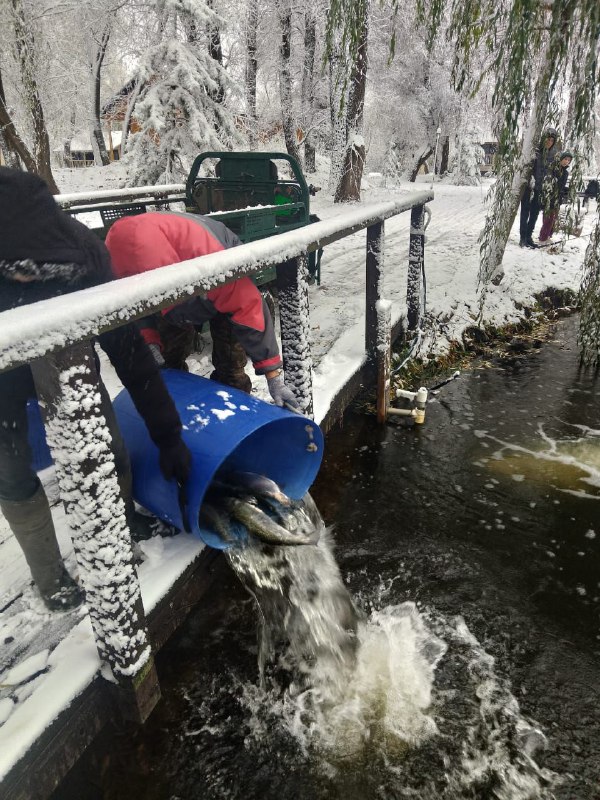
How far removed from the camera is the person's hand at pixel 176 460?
235 cm

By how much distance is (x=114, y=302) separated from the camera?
1728 millimetres

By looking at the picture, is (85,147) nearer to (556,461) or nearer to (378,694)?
(556,461)

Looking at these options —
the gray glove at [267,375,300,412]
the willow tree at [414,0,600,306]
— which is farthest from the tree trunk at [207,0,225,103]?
the gray glove at [267,375,300,412]

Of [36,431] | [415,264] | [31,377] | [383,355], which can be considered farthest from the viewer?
[415,264]

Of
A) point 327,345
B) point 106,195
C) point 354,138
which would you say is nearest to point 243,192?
point 106,195

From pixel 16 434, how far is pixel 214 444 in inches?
32.7

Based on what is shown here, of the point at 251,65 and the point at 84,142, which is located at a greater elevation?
the point at 251,65

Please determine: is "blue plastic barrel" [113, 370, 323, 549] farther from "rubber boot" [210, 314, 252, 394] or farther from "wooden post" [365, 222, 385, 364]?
"wooden post" [365, 222, 385, 364]

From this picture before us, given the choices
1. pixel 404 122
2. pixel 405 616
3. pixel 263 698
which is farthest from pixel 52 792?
Result: pixel 404 122

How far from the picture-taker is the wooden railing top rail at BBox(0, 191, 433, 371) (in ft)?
4.72

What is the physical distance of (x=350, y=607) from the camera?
9.89ft

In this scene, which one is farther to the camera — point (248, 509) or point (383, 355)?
point (383, 355)

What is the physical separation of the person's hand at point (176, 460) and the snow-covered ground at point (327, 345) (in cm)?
57

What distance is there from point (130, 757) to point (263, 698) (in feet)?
2.08
